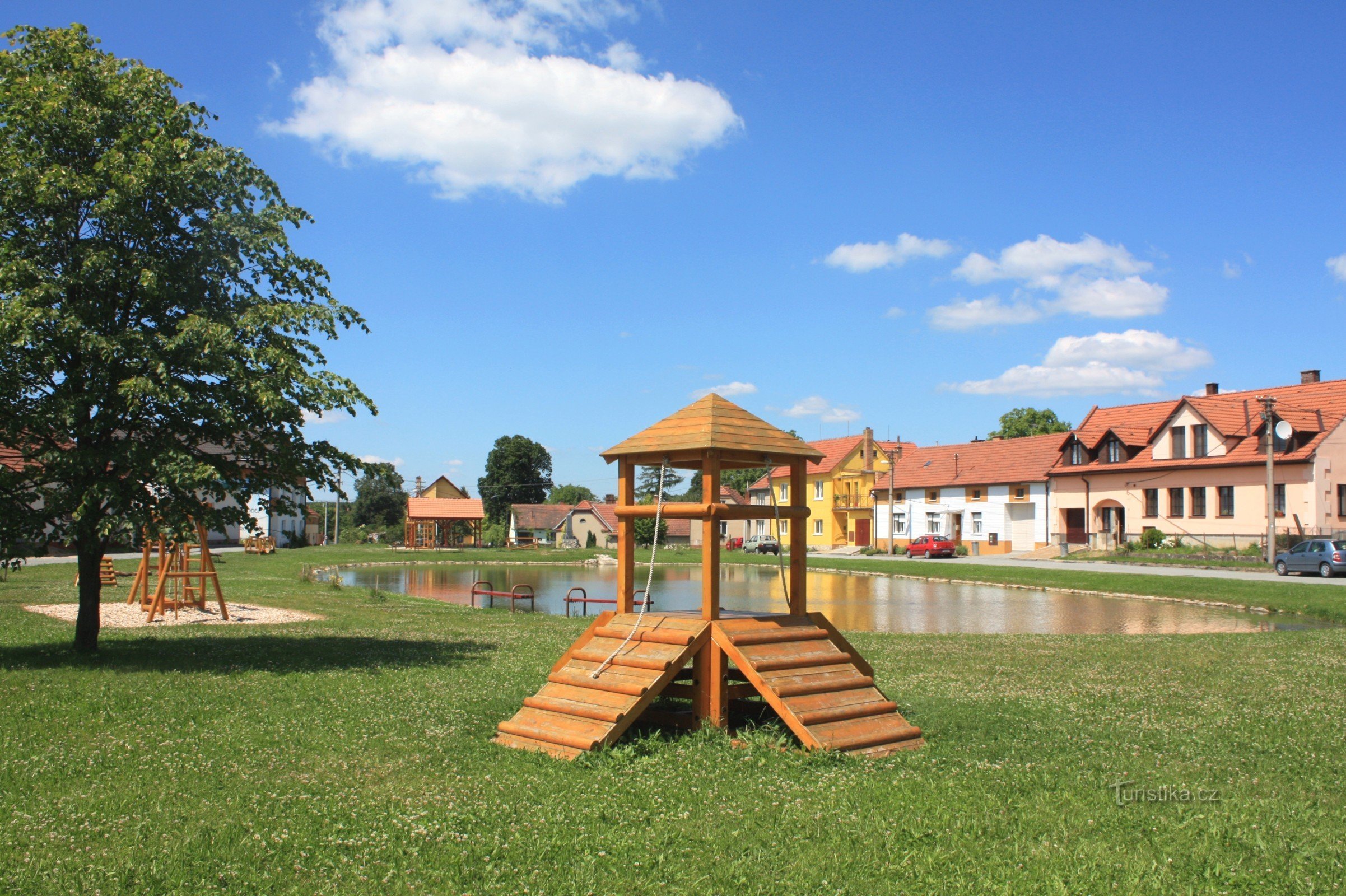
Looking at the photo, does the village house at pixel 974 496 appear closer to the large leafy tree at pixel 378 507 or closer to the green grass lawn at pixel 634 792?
the green grass lawn at pixel 634 792

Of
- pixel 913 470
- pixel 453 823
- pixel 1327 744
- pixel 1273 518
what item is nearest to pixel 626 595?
pixel 453 823

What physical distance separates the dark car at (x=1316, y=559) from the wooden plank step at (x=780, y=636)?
35919 mm

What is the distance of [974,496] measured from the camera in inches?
2569

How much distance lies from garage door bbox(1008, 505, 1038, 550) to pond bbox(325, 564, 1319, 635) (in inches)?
787

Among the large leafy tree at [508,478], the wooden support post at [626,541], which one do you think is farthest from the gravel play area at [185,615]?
the large leafy tree at [508,478]

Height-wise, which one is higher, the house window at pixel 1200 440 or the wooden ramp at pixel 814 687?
the house window at pixel 1200 440

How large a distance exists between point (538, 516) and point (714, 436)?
3894 inches

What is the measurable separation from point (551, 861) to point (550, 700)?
3.13 m

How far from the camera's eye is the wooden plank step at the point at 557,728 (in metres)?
7.97

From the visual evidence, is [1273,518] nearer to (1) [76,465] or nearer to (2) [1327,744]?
(2) [1327,744]

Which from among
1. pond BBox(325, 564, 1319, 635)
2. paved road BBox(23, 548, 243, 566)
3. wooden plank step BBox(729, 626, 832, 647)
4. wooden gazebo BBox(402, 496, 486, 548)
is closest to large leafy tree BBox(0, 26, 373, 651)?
wooden plank step BBox(729, 626, 832, 647)

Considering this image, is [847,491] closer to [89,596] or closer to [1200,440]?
[1200,440]

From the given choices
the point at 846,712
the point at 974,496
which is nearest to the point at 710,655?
the point at 846,712

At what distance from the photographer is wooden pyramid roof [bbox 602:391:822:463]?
9312 millimetres
